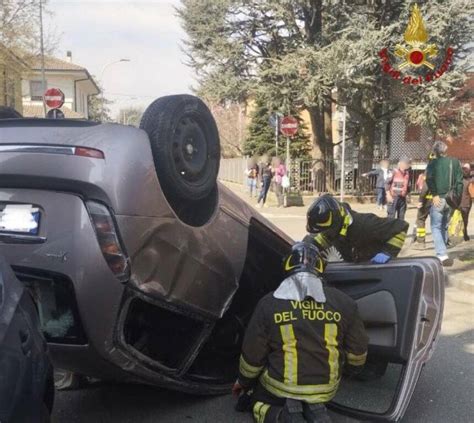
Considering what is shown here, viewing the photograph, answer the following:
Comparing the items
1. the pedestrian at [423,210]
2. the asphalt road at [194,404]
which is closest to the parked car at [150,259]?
the asphalt road at [194,404]

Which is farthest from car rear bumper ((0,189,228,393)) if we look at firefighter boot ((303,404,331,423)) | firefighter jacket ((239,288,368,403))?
firefighter boot ((303,404,331,423))

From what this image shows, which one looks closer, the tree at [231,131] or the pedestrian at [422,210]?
the pedestrian at [422,210]

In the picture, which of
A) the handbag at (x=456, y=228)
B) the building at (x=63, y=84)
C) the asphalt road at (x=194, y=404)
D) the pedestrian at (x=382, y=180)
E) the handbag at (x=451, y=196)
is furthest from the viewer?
the building at (x=63, y=84)

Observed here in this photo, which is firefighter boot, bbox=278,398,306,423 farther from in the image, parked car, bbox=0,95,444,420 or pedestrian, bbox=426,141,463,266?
pedestrian, bbox=426,141,463,266

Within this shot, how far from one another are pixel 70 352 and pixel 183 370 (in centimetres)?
72

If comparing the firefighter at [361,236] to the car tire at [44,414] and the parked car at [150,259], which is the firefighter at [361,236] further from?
the car tire at [44,414]

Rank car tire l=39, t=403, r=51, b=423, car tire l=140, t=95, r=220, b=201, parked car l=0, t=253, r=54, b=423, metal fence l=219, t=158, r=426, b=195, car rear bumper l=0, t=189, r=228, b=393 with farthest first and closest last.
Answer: metal fence l=219, t=158, r=426, b=195
car tire l=140, t=95, r=220, b=201
car rear bumper l=0, t=189, r=228, b=393
car tire l=39, t=403, r=51, b=423
parked car l=0, t=253, r=54, b=423

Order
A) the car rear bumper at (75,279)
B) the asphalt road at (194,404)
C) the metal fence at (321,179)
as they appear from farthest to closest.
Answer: the metal fence at (321,179) < the asphalt road at (194,404) < the car rear bumper at (75,279)

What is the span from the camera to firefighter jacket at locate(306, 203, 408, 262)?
4230 millimetres

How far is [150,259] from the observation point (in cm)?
284

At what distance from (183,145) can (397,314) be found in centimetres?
152

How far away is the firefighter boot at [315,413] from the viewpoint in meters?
2.86

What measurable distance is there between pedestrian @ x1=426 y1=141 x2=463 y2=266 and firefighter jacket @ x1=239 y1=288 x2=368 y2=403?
20.0ft

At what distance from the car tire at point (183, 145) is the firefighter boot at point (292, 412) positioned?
3.74 feet
